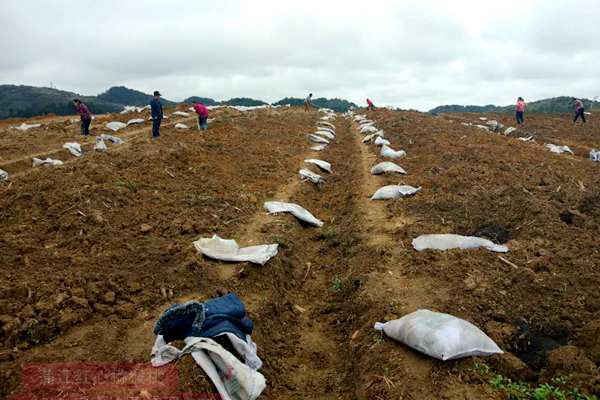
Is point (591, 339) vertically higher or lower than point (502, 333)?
higher

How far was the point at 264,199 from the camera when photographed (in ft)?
28.3

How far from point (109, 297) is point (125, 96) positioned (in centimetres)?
5784

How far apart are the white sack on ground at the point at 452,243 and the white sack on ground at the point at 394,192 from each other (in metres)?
2.60

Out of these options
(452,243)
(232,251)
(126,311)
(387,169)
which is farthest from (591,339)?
(387,169)

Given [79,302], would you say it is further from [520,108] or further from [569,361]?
[520,108]

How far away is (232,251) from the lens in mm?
5613

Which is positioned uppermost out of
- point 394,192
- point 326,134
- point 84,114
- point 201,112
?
point 201,112

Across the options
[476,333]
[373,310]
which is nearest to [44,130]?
[373,310]

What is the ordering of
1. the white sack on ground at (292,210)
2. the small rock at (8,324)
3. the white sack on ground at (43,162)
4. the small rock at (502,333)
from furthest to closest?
the white sack on ground at (43,162) < the white sack on ground at (292,210) < the small rock at (502,333) < the small rock at (8,324)

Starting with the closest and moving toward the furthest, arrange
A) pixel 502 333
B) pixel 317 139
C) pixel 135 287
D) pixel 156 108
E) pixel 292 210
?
pixel 502 333 → pixel 135 287 → pixel 292 210 → pixel 156 108 → pixel 317 139

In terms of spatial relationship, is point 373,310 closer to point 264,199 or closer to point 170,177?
point 264,199

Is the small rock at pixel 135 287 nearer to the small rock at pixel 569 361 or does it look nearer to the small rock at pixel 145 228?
the small rock at pixel 145 228

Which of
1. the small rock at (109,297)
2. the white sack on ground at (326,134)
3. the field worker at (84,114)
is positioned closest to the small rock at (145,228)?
the small rock at (109,297)

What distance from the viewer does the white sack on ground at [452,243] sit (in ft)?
18.5
